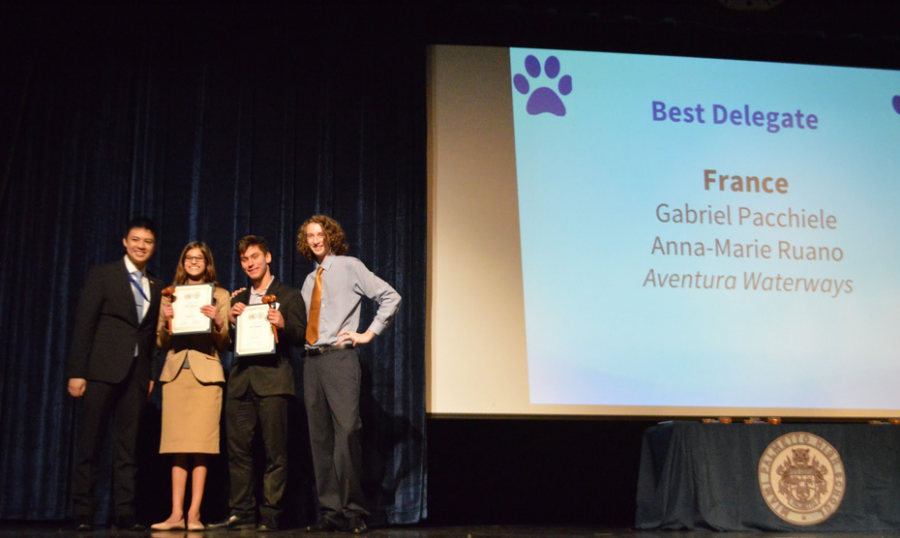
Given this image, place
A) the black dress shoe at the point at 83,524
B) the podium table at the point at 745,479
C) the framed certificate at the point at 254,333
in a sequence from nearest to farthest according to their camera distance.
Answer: the black dress shoe at the point at 83,524
the framed certificate at the point at 254,333
the podium table at the point at 745,479

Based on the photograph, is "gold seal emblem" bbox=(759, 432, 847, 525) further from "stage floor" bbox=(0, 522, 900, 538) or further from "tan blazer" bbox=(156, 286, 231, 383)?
"tan blazer" bbox=(156, 286, 231, 383)

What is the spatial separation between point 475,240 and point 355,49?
145 centimetres

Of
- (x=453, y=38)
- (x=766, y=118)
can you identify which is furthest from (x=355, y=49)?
(x=766, y=118)

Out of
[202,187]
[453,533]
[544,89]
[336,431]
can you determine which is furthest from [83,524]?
[544,89]

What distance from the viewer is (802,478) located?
4078 mm

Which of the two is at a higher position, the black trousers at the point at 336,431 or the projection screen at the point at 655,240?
the projection screen at the point at 655,240

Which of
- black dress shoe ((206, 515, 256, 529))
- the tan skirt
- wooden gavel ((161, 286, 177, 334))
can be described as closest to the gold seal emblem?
black dress shoe ((206, 515, 256, 529))

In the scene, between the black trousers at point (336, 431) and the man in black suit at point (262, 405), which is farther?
the man in black suit at point (262, 405)

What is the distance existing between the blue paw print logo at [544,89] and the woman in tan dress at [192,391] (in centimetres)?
202

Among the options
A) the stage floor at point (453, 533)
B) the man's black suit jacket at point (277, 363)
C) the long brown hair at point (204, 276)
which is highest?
the long brown hair at point (204, 276)

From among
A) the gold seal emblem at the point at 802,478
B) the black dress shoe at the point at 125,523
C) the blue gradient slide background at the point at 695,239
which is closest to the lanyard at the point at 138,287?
the black dress shoe at the point at 125,523

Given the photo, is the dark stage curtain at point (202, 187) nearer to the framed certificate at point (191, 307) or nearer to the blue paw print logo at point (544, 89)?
the blue paw print logo at point (544, 89)

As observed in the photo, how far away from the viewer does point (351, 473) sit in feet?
12.0

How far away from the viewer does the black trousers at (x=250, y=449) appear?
3.81 m
